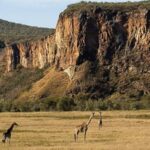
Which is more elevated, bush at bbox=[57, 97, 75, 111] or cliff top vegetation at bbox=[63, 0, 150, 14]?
cliff top vegetation at bbox=[63, 0, 150, 14]

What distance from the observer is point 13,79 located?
604 ft

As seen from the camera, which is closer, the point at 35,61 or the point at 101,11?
the point at 101,11

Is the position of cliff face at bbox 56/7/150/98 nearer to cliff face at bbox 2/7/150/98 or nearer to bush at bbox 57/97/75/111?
cliff face at bbox 2/7/150/98

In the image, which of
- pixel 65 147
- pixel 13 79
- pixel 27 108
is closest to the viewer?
pixel 65 147

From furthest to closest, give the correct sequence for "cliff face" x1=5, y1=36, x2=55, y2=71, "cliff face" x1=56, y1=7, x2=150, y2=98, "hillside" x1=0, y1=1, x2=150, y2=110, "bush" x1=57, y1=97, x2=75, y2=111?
"cliff face" x1=5, y1=36, x2=55, y2=71 < "cliff face" x1=56, y1=7, x2=150, y2=98 < "hillside" x1=0, y1=1, x2=150, y2=110 < "bush" x1=57, y1=97, x2=75, y2=111

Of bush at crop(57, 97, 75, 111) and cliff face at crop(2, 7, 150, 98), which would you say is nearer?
bush at crop(57, 97, 75, 111)

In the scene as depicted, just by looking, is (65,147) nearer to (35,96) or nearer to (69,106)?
(69,106)

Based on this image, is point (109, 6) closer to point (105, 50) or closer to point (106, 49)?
point (106, 49)

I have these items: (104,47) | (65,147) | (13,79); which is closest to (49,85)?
(104,47)

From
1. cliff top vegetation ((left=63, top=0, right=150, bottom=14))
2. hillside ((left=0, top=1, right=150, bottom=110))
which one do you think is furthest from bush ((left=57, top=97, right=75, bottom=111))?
cliff top vegetation ((left=63, top=0, right=150, bottom=14))

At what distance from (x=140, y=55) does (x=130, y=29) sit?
8473mm

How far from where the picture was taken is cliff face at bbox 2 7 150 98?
491 feet

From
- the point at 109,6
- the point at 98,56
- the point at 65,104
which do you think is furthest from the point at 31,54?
the point at 65,104

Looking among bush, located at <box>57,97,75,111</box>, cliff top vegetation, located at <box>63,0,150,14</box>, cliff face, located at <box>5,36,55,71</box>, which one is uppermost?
cliff top vegetation, located at <box>63,0,150,14</box>
